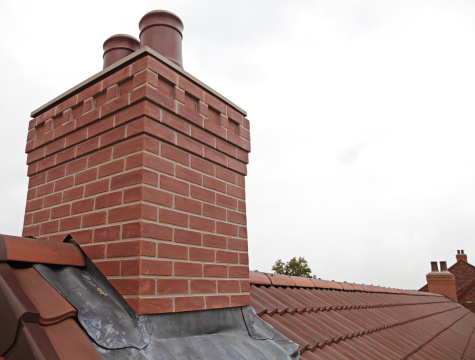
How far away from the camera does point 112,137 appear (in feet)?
6.40

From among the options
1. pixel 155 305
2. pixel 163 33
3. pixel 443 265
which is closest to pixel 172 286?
pixel 155 305

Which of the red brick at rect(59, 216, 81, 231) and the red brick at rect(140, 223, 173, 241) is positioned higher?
the red brick at rect(59, 216, 81, 231)

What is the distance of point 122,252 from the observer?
1.72 metres

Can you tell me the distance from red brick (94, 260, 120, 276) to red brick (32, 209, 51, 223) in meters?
0.67

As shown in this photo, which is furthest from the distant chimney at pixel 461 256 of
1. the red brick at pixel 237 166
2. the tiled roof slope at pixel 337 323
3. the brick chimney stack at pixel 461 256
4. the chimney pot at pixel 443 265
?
the red brick at pixel 237 166

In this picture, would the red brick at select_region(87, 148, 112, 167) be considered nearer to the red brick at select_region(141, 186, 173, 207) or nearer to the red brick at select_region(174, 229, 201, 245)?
the red brick at select_region(141, 186, 173, 207)

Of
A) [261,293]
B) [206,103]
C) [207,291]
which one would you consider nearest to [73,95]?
[206,103]

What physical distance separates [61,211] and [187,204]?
81cm

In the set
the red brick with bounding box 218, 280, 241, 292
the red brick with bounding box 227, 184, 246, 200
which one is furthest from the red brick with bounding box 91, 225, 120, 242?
the red brick with bounding box 227, 184, 246, 200

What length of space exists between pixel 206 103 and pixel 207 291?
1.13 meters

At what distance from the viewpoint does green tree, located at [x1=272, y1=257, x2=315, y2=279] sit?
31031mm

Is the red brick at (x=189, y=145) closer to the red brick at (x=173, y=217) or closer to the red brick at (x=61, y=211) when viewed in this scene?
the red brick at (x=173, y=217)

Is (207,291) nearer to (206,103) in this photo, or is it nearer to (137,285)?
(137,285)

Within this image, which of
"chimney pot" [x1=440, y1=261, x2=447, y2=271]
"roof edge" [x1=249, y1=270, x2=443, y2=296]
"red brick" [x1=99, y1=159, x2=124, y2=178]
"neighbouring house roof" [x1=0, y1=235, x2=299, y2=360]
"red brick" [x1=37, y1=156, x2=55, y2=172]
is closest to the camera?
"neighbouring house roof" [x1=0, y1=235, x2=299, y2=360]
